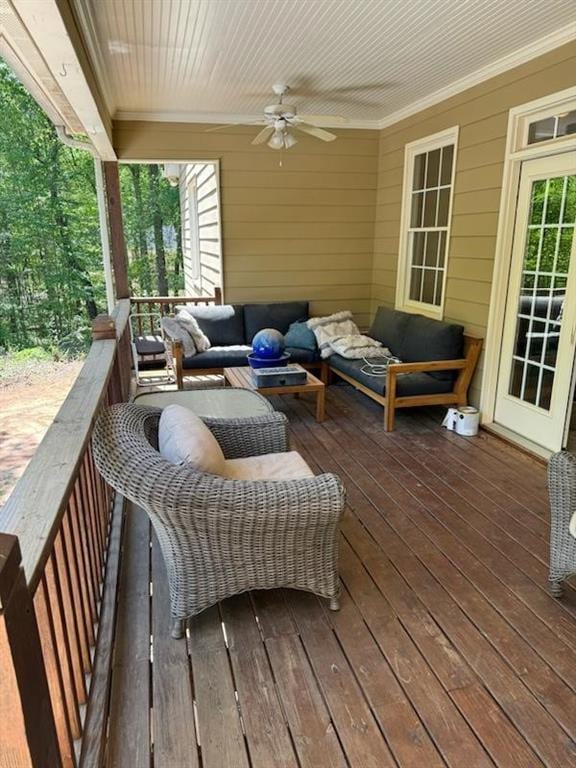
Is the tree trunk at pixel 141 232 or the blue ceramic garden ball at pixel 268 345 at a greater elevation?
the tree trunk at pixel 141 232

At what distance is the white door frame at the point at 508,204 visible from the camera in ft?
11.4

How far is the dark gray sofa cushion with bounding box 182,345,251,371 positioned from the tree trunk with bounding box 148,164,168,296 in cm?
981

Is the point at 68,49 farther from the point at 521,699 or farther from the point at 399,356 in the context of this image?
the point at 399,356

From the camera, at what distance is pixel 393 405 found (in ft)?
14.2

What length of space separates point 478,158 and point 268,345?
2.37 meters

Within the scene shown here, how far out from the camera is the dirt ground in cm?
743

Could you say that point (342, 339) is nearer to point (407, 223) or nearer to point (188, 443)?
point (407, 223)

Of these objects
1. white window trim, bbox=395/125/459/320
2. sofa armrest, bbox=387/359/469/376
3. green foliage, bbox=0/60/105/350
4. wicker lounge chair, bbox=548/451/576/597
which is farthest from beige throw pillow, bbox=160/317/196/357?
green foliage, bbox=0/60/105/350

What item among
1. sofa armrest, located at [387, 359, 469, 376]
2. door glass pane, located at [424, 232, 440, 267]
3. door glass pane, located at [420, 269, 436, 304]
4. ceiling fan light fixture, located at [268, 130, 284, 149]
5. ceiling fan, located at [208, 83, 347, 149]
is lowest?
sofa armrest, located at [387, 359, 469, 376]

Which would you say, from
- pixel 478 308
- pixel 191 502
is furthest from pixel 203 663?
pixel 478 308

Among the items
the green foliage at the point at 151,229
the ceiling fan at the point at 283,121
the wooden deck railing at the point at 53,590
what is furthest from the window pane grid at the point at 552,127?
the green foliage at the point at 151,229

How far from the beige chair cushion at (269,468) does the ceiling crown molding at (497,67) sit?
3.22 metres

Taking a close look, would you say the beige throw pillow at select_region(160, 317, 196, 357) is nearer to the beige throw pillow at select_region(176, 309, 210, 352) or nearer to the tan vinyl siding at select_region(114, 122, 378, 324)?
the beige throw pillow at select_region(176, 309, 210, 352)

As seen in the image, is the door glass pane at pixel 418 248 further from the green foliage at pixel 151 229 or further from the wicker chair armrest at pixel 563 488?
the green foliage at pixel 151 229
